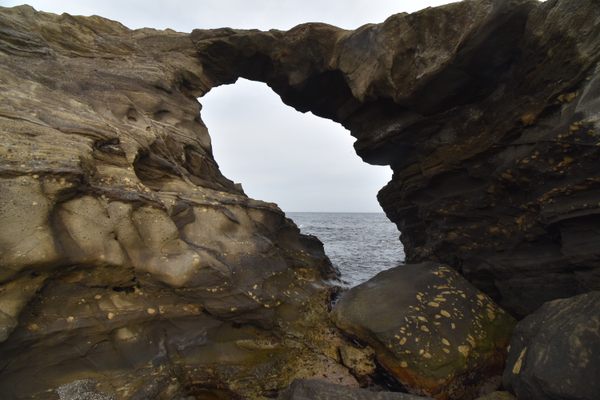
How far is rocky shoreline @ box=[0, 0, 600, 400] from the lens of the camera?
6.04 meters

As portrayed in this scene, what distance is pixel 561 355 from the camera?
197 inches

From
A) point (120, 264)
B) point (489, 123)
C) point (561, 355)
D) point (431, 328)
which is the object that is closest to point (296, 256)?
point (431, 328)

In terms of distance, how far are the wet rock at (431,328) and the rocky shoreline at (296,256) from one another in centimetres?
5

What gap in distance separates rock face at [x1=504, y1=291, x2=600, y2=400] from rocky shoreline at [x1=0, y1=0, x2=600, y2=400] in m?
0.03

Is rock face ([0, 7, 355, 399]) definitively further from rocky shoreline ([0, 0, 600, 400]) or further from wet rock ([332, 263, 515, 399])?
wet rock ([332, 263, 515, 399])

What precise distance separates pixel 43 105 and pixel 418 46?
11331mm

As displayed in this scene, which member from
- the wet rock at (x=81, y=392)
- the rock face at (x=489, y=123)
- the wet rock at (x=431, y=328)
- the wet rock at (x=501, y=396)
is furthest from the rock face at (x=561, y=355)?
the wet rock at (x=81, y=392)

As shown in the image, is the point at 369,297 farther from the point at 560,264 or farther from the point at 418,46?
the point at 418,46

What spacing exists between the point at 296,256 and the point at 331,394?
759cm

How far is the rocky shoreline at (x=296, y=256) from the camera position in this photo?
6.04 metres

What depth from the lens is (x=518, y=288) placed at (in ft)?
29.7

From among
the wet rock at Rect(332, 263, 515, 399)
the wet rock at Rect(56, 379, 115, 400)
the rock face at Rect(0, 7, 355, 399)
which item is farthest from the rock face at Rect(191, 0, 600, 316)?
the wet rock at Rect(56, 379, 115, 400)

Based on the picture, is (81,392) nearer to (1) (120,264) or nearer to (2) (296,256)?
(1) (120,264)

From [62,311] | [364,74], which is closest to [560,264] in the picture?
[364,74]
